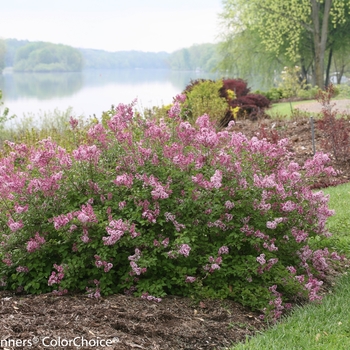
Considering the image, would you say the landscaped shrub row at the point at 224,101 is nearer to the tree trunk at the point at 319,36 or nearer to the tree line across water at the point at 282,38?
the tree line across water at the point at 282,38

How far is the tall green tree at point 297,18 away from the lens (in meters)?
26.7

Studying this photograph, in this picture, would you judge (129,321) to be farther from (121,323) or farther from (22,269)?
(22,269)

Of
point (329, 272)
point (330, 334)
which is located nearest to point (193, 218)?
A: point (330, 334)

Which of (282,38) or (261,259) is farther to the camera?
(282,38)

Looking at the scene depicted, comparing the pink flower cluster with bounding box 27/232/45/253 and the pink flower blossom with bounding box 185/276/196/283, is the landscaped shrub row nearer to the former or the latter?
the pink flower blossom with bounding box 185/276/196/283

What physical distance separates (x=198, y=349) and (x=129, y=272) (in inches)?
32.7

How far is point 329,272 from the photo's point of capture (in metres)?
4.70

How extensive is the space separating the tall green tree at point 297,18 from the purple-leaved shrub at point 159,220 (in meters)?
23.9

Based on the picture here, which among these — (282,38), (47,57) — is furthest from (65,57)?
(282,38)

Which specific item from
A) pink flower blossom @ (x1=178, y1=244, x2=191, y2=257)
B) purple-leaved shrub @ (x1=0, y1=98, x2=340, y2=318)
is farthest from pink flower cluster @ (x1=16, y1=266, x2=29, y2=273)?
pink flower blossom @ (x1=178, y1=244, x2=191, y2=257)

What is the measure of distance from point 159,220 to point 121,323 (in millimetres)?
812

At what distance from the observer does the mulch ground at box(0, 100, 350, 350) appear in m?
3.02

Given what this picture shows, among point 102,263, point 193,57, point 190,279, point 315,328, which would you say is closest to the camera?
point 315,328

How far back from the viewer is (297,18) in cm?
2772
